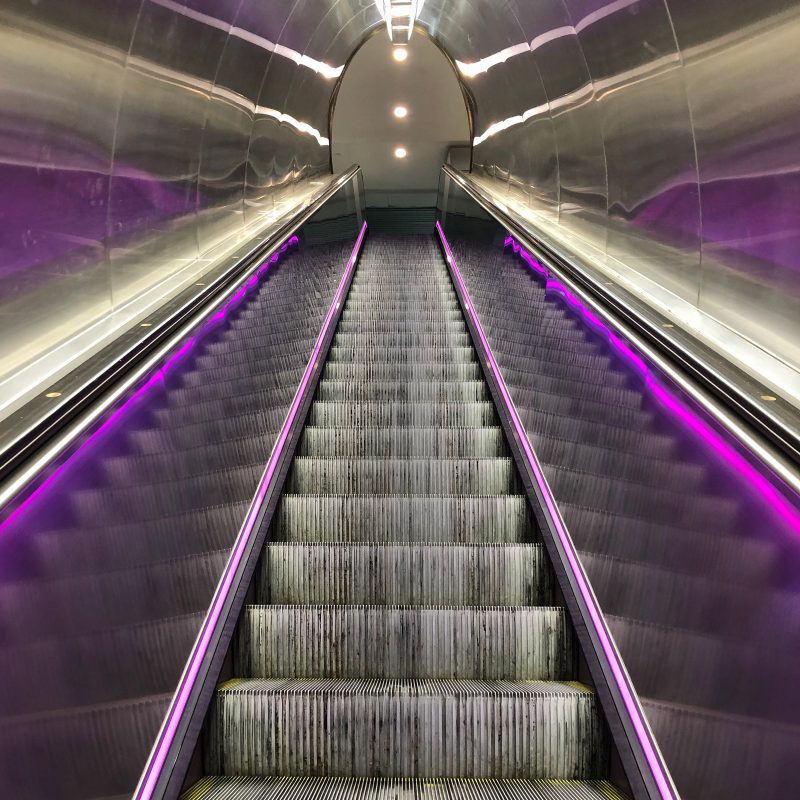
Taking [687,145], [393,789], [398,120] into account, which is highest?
[398,120]

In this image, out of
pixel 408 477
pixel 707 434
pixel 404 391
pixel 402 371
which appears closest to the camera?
pixel 707 434

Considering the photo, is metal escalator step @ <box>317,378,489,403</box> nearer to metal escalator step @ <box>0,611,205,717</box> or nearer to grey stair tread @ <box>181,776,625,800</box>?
metal escalator step @ <box>0,611,205,717</box>

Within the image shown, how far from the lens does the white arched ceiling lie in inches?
599

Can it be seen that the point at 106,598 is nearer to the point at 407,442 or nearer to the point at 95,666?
the point at 95,666

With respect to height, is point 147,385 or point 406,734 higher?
point 147,385

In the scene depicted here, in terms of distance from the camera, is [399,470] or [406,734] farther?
[399,470]

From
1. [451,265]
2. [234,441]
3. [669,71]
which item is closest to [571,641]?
[234,441]

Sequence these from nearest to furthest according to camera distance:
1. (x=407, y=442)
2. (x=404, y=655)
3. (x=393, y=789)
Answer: (x=393, y=789)
(x=404, y=655)
(x=407, y=442)

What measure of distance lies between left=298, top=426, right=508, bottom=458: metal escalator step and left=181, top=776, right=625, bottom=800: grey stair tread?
217 centimetres

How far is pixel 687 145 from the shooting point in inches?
130

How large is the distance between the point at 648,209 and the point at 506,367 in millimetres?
1234

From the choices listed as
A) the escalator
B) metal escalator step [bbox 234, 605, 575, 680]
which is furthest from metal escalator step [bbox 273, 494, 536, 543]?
metal escalator step [bbox 234, 605, 575, 680]

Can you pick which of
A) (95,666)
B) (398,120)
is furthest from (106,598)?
(398,120)

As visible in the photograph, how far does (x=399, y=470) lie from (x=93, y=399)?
2.25 metres
